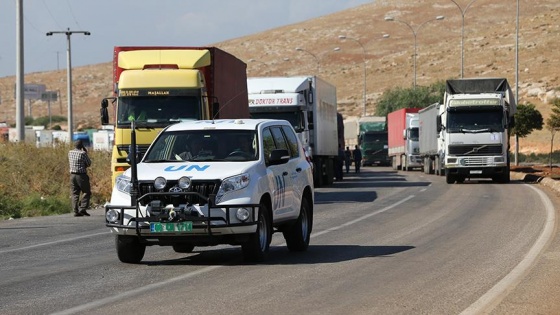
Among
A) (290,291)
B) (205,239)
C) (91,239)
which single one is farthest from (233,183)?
(91,239)

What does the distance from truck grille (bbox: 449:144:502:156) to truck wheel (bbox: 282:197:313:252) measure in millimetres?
26752

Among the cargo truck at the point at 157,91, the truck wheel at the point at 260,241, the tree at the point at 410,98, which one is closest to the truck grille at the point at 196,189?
the truck wheel at the point at 260,241

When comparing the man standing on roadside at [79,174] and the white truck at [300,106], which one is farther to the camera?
the white truck at [300,106]

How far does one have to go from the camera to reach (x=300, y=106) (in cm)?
3825

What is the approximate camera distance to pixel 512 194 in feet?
116

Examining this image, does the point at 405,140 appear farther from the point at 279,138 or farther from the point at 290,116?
the point at 279,138

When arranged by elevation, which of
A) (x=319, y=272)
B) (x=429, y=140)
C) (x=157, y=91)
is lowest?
(x=319, y=272)

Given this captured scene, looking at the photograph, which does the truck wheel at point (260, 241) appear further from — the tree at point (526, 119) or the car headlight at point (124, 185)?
the tree at point (526, 119)

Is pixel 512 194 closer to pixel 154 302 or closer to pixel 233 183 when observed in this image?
pixel 233 183

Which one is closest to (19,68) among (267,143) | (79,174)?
(79,174)

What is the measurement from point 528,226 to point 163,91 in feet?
30.7

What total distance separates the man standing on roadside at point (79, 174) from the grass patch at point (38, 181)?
190 cm

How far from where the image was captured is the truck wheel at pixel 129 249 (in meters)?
14.8

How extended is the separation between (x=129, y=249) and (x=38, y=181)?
21.4 m
